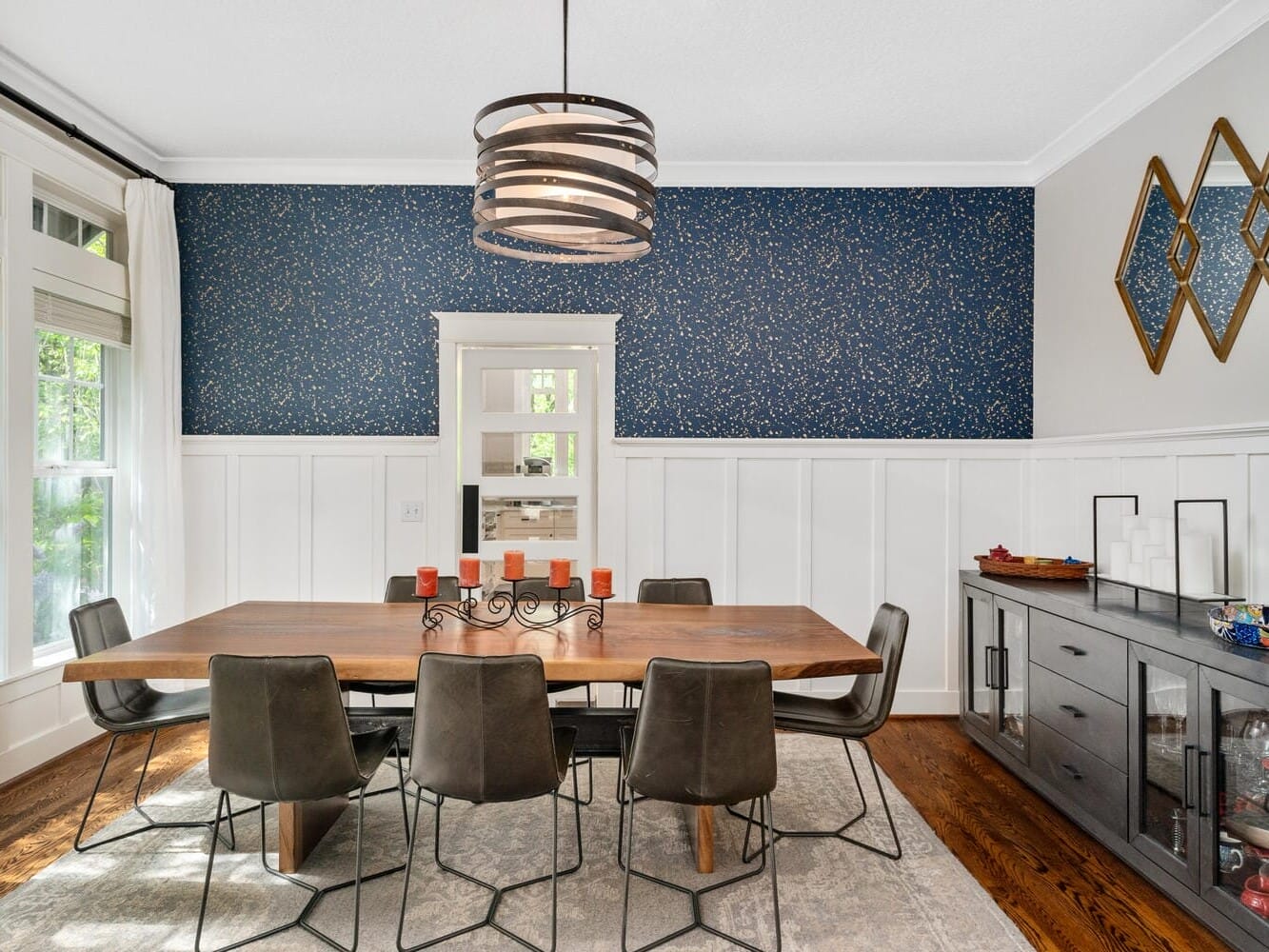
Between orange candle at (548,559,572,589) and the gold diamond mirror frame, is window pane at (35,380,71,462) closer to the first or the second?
orange candle at (548,559,572,589)

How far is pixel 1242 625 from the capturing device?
2.18m

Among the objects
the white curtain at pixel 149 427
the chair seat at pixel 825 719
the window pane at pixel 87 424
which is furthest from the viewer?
the white curtain at pixel 149 427

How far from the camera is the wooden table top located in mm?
2240

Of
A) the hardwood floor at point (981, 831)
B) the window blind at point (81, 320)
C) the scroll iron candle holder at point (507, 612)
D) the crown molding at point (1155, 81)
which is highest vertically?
the crown molding at point (1155, 81)

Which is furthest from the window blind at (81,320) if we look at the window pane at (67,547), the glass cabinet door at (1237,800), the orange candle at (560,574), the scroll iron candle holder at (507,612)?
the glass cabinet door at (1237,800)

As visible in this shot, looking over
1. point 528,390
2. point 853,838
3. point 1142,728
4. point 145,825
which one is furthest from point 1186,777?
point 145,825

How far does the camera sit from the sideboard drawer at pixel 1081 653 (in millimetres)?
2586

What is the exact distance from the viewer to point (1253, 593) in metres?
2.68

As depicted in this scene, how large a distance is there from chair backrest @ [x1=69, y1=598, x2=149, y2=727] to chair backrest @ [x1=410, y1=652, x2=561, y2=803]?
1245 millimetres

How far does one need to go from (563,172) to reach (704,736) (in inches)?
63.6

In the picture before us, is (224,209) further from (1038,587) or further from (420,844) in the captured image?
(1038,587)

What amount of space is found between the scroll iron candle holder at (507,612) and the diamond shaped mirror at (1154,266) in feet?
8.36

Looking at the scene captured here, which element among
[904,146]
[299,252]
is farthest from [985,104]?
[299,252]

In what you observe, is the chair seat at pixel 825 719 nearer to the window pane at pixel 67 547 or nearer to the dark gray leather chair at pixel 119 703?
the dark gray leather chair at pixel 119 703
